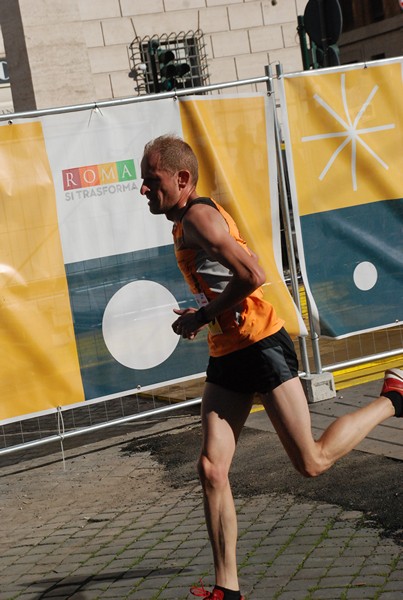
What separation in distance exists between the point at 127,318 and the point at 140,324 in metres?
0.11

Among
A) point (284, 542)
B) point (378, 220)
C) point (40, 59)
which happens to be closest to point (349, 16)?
point (40, 59)

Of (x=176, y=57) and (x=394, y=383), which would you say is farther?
(x=176, y=57)

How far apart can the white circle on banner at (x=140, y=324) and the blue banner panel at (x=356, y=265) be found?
4.18 feet

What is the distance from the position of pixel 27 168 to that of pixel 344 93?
8.43ft

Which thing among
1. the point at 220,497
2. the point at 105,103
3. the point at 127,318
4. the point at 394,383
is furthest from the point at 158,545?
the point at 105,103

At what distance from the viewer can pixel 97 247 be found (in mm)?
7664

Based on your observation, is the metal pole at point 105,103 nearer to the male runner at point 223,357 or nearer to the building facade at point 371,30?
the male runner at point 223,357

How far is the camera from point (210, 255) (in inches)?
185

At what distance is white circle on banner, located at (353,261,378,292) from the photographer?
8.62m

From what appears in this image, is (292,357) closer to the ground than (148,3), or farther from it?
closer to the ground

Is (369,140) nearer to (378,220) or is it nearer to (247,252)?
(378,220)

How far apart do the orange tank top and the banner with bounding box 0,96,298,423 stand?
2721mm

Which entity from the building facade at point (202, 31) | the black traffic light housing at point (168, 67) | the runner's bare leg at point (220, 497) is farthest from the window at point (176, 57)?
the runner's bare leg at point (220, 497)

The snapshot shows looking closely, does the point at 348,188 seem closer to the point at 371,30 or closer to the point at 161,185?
the point at 161,185
